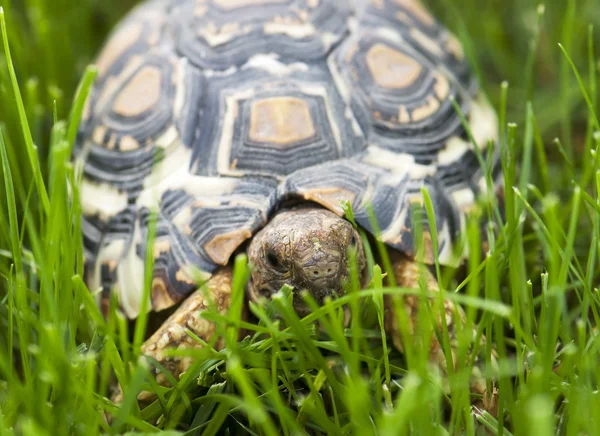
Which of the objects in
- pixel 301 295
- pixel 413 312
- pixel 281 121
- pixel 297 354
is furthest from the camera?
pixel 281 121

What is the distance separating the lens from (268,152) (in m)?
2.12

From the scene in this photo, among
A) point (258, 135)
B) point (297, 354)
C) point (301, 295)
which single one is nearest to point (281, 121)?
A: point (258, 135)

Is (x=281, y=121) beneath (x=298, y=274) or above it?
above

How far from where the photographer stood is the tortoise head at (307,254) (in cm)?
178

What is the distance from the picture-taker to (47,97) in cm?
316

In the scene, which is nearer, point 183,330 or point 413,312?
point 183,330

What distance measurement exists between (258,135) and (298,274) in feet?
1.71

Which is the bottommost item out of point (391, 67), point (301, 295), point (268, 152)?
point (301, 295)

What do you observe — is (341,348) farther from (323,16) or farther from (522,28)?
(522,28)

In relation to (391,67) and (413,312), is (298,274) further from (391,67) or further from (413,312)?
(391,67)

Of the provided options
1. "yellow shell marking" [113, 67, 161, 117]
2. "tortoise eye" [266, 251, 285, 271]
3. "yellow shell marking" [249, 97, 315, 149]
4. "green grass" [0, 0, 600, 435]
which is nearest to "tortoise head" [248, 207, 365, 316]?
"tortoise eye" [266, 251, 285, 271]

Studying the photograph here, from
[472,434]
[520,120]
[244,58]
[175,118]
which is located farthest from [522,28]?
[472,434]

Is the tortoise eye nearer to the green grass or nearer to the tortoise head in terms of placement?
the tortoise head

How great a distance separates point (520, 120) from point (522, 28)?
74 centimetres
